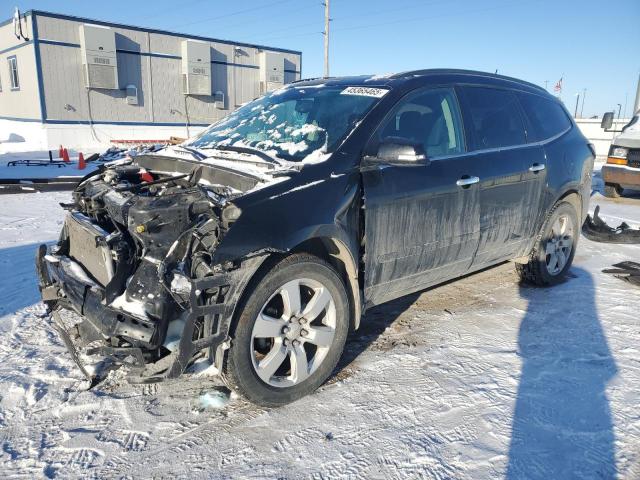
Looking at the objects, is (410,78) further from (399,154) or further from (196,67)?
(196,67)

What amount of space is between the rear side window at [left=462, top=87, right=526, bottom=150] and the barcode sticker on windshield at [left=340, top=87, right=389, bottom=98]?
864 mm

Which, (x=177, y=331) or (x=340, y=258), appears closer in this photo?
(x=177, y=331)

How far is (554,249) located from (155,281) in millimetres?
4032

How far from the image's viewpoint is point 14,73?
2234 cm

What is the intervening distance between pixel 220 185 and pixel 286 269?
0.67 m

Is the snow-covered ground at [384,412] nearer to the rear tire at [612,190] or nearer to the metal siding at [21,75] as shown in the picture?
the rear tire at [612,190]

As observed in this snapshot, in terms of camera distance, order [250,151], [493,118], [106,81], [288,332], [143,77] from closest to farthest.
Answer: [288,332], [250,151], [493,118], [106,81], [143,77]

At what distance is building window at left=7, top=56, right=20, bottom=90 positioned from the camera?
22.0m

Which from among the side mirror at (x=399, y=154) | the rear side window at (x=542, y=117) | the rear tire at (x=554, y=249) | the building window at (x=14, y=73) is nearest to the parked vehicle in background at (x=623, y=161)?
the rear side window at (x=542, y=117)

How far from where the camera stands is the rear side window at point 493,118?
3.87 m

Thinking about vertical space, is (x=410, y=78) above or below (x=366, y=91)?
above

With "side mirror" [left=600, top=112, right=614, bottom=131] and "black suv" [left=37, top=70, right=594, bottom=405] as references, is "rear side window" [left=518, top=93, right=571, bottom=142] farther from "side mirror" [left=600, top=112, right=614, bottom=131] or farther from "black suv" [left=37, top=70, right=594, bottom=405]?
"side mirror" [left=600, top=112, right=614, bottom=131]

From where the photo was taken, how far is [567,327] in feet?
12.9

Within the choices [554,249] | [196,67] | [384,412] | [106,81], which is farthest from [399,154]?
[196,67]
